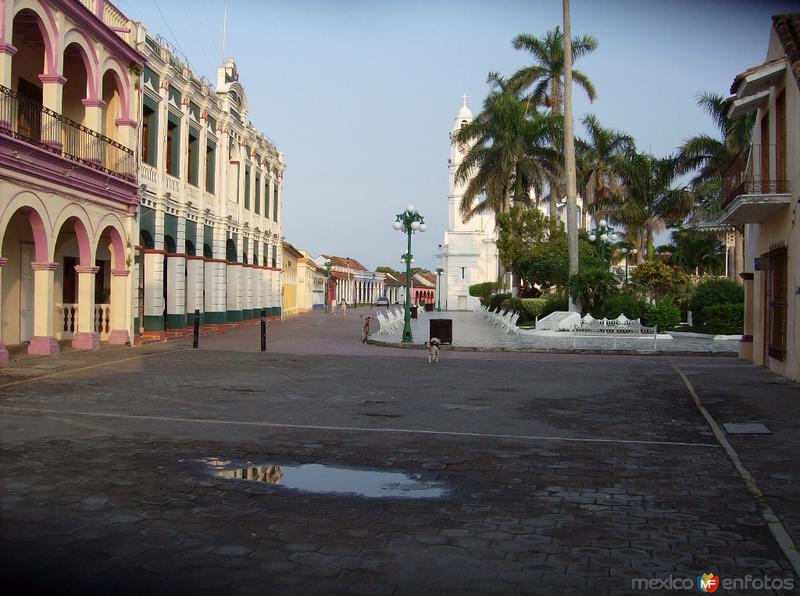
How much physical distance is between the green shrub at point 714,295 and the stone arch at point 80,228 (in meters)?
23.1

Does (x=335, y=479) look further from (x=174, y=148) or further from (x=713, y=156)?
(x=713, y=156)

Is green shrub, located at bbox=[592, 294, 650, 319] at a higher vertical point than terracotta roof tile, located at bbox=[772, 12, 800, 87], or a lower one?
lower

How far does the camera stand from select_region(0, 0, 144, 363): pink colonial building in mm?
16906

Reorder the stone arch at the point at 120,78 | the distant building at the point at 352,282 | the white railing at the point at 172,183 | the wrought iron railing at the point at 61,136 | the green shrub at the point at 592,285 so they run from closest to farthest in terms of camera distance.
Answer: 1. the wrought iron railing at the point at 61,136
2. the stone arch at the point at 120,78
3. the white railing at the point at 172,183
4. the green shrub at the point at 592,285
5. the distant building at the point at 352,282

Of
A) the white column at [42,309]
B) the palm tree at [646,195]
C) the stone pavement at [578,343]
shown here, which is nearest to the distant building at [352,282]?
the palm tree at [646,195]

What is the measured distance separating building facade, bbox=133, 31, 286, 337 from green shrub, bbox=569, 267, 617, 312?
50.8 ft

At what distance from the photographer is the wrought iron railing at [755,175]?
639 inches

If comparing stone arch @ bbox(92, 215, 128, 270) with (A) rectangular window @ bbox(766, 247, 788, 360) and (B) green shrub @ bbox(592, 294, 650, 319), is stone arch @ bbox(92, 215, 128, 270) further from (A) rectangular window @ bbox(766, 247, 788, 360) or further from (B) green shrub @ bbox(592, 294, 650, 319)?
(B) green shrub @ bbox(592, 294, 650, 319)

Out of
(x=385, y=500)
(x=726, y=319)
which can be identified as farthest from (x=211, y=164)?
(x=385, y=500)

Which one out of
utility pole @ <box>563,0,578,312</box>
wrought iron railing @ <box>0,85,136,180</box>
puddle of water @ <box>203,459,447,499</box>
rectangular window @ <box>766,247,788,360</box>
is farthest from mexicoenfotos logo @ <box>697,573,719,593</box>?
utility pole @ <box>563,0,578,312</box>

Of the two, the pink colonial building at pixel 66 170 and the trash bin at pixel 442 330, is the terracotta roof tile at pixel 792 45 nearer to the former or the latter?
the trash bin at pixel 442 330

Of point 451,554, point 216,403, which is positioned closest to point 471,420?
point 216,403

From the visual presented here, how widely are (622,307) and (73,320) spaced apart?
825 inches

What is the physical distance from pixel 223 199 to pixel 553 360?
18.4m
